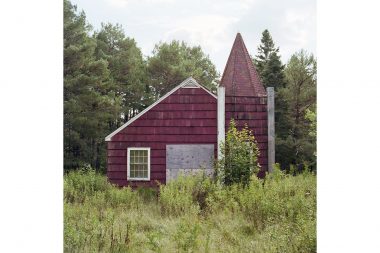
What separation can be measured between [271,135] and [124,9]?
1.94m

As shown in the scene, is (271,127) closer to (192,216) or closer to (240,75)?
(240,75)

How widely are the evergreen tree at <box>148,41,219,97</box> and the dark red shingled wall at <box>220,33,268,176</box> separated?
0.20 meters

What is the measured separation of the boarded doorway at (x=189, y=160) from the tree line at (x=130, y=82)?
0.67 m

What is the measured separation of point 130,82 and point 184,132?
104 cm

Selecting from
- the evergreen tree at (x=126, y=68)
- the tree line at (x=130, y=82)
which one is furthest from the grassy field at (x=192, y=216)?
the evergreen tree at (x=126, y=68)

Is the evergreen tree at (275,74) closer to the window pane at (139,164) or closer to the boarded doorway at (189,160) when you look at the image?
the boarded doorway at (189,160)

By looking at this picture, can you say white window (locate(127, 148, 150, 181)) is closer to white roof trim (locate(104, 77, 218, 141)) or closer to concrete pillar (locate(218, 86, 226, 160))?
white roof trim (locate(104, 77, 218, 141))

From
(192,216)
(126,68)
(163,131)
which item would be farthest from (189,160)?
(126,68)

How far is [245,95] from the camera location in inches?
207

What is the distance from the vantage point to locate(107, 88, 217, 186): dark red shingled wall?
17.2 ft

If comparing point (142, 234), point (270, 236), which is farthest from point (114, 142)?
point (270, 236)

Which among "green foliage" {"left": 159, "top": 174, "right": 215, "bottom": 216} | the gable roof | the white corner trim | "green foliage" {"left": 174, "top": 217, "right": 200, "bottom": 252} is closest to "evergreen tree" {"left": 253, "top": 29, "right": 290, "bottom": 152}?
the gable roof

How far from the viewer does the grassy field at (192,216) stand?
418cm
